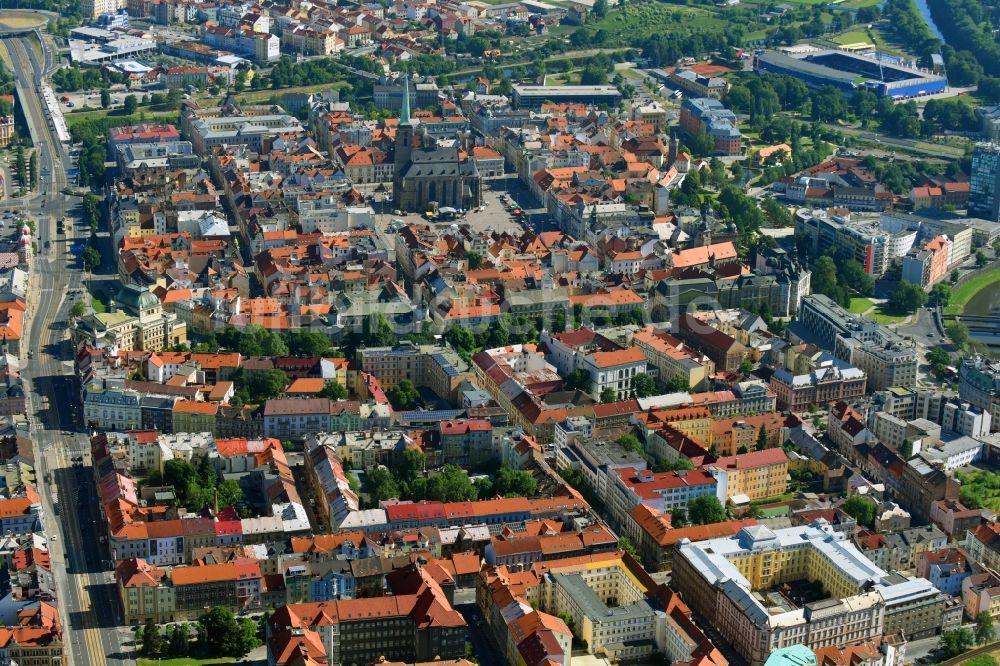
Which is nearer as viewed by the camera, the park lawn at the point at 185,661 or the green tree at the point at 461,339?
the park lawn at the point at 185,661

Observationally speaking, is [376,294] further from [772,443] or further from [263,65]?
[263,65]

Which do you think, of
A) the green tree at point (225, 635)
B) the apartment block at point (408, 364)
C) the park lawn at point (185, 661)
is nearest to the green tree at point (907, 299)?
the apartment block at point (408, 364)

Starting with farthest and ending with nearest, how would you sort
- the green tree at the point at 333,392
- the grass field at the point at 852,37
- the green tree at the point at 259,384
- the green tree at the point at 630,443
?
the grass field at the point at 852,37 < the green tree at the point at 259,384 < the green tree at the point at 333,392 < the green tree at the point at 630,443

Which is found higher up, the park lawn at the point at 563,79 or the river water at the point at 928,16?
the park lawn at the point at 563,79

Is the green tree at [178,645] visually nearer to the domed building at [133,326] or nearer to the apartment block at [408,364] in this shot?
the apartment block at [408,364]

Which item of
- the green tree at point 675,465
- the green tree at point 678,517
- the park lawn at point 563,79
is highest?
the park lawn at point 563,79

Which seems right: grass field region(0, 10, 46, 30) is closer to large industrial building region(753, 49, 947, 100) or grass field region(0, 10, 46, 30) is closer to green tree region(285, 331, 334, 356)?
large industrial building region(753, 49, 947, 100)

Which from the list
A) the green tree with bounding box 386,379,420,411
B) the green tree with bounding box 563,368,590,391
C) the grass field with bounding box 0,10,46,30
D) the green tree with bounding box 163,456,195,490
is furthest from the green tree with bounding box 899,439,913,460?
the grass field with bounding box 0,10,46,30
